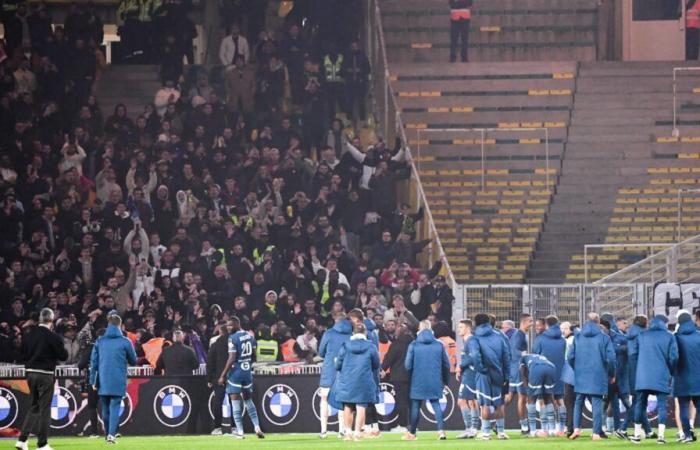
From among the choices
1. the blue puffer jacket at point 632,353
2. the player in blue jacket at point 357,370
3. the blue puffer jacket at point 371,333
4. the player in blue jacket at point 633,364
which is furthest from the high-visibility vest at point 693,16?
the player in blue jacket at point 357,370

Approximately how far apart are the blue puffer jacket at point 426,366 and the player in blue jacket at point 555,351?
1.51 m

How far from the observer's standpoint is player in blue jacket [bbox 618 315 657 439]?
23844 mm

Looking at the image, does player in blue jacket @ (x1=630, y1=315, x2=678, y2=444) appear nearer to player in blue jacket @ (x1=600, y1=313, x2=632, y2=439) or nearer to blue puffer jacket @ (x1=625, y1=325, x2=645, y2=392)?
blue puffer jacket @ (x1=625, y1=325, x2=645, y2=392)

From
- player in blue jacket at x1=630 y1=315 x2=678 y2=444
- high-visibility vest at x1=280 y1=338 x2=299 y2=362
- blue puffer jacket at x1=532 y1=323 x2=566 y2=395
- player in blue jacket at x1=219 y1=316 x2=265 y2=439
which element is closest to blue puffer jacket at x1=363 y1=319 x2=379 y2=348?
player in blue jacket at x1=219 y1=316 x2=265 y2=439

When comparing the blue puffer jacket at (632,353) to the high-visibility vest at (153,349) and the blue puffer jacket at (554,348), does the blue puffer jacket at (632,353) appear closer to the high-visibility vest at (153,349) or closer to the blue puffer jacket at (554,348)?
the blue puffer jacket at (554,348)

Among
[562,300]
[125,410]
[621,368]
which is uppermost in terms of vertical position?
[562,300]

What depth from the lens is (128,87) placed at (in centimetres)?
4009

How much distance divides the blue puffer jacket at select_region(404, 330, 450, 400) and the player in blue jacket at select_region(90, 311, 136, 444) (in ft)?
13.1

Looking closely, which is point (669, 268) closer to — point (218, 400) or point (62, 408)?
point (218, 400)

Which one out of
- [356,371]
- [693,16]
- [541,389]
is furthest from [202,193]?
[693,16]

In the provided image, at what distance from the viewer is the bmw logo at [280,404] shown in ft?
93.1

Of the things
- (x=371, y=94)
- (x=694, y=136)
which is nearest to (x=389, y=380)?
(x=371, y=94)

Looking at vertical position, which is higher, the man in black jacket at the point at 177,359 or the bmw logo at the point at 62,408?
the man in black jacket at the point at 177,359

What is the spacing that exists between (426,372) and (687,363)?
155 inches
